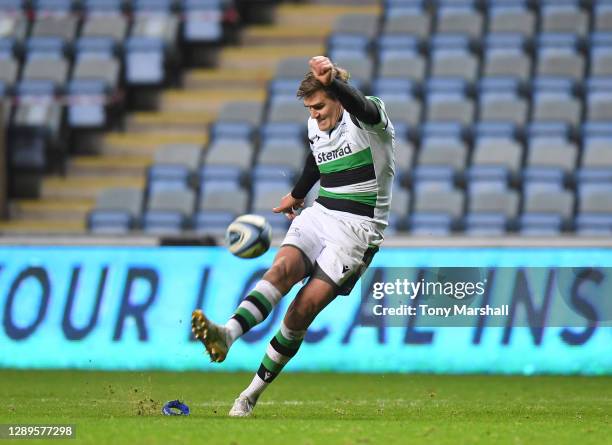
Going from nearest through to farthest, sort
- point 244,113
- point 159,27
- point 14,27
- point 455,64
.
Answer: point 455,64
point 244,113
point 159,27
point 14,27

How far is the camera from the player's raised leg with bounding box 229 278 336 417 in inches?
316

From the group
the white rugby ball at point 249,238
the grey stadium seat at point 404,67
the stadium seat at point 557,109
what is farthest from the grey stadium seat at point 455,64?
the white rugby ball at point 249,238

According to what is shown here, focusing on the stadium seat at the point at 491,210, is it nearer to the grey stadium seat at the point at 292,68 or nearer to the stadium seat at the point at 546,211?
the stadium seat at the point at 546,211

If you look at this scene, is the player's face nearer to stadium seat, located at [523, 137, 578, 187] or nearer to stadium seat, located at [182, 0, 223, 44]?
stadium seat, located at [523, 137, 578, 187]

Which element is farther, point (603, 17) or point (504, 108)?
point (603, 17)

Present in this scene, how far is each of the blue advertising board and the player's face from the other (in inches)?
188

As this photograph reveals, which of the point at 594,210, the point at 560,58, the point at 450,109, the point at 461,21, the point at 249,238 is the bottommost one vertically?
the point at 594,210

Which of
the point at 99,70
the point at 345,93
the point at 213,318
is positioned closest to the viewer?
the point at 345,93

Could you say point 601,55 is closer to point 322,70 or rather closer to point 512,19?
point 512,19

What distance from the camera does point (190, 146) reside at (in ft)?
60.7

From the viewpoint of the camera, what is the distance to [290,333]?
811 centimetres

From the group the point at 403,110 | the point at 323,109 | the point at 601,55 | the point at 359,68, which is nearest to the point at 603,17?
the point at 601,55

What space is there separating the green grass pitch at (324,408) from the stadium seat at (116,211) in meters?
4.67

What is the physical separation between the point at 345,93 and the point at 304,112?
10.9m
